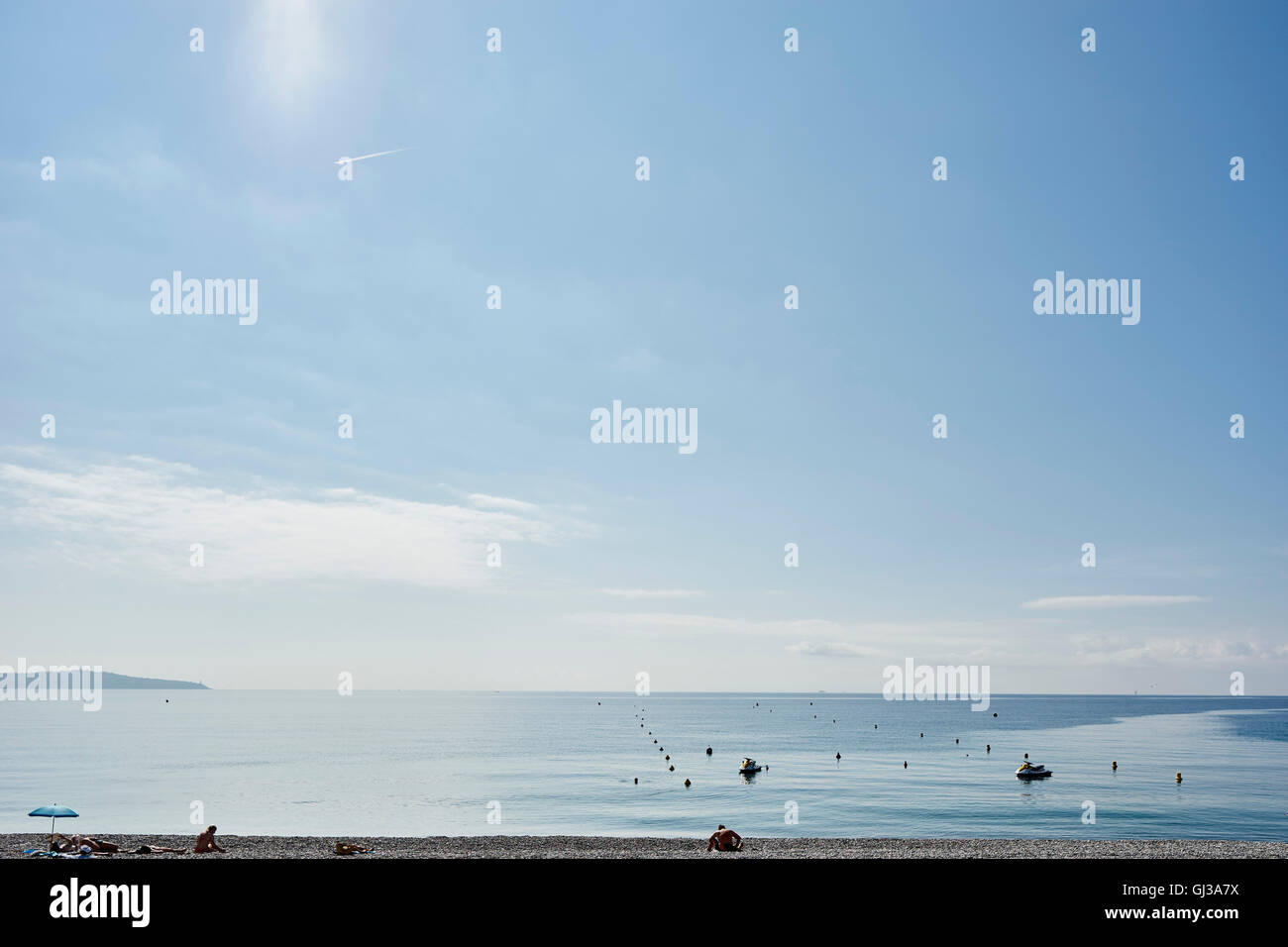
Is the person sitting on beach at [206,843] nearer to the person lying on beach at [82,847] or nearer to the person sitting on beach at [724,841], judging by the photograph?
the person lying on beach at [82,847]

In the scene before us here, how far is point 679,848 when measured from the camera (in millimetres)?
26750

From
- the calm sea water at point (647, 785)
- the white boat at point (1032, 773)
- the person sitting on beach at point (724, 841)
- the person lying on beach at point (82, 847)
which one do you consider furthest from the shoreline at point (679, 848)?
the white boat at point (1032, 773)

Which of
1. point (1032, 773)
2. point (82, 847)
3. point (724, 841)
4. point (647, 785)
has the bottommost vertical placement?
point (1032, 773)

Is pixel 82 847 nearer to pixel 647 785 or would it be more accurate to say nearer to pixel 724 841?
pixel 724 841

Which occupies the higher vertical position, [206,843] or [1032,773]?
[206,843]

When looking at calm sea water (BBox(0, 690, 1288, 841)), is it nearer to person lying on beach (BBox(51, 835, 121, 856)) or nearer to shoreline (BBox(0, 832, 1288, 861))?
shoreline (BBox(0, 832, 1288, 861))

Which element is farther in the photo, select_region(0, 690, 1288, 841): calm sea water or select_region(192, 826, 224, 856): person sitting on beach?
select_region(0, 690, 1288, 841): calm sea water

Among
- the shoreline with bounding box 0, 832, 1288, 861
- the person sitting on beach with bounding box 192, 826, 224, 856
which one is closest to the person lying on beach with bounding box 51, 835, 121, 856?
the shoreline with bounding box 0, 832, 1288, 861

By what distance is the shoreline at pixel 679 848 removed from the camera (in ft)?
77.3

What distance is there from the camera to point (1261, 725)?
15962 cm

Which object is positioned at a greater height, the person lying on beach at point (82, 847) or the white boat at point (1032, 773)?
the person lying on beach at point (82, 847)

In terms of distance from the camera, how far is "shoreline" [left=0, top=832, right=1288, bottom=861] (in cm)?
2356

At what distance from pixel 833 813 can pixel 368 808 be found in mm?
30191

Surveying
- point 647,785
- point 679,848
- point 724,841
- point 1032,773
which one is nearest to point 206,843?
point 679,848
